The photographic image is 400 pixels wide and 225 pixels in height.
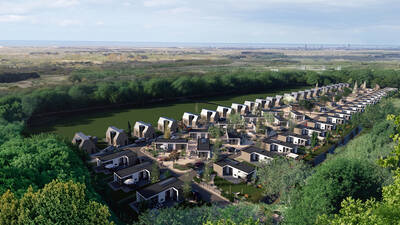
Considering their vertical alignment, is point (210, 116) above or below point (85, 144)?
above

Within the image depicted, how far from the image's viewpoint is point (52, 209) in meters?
12.5

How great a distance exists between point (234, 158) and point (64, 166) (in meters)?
24.7

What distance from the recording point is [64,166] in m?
21.8

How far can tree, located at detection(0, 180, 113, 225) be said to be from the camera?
12030 millimetres

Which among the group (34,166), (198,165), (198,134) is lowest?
(198,165)

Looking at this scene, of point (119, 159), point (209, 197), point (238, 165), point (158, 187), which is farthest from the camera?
point (119, 159)

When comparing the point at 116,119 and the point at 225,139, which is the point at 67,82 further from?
the point at 225,139

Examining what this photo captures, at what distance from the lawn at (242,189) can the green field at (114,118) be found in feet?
92.9

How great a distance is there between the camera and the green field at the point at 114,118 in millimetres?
53156

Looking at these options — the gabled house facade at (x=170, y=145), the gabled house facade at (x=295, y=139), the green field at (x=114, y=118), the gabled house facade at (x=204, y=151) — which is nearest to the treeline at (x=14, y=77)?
the green field at (x=114, y=118)

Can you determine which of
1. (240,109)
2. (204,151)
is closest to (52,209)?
(204,151)

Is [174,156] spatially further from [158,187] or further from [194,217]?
[194,217]

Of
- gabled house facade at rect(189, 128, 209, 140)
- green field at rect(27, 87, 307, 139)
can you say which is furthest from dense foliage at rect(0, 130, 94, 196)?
gabled house facade at rect(189, 128, 209, 140)

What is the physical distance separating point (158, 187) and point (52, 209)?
661 inches
